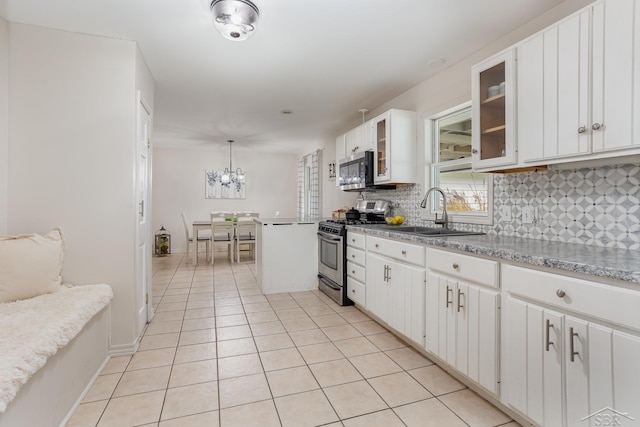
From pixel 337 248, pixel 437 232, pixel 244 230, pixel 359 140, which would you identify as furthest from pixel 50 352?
pixel 244 230

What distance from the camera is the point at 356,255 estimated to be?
3.26 meters

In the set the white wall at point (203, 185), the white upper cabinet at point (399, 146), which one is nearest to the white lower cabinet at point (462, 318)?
the white upper cabinet at point (399, 146)

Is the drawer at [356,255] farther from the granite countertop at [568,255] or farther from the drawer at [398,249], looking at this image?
the granite countertop at [568,255]

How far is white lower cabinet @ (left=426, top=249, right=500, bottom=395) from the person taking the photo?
168 centimetres

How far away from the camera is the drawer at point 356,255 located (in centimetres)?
314

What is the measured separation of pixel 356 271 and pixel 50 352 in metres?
2.42

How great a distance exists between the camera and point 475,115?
86.6 inches

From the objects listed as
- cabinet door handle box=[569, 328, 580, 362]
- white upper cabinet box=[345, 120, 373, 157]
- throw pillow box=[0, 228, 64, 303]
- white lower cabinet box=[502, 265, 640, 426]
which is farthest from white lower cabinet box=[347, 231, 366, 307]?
throw pillow box=[0, 228, 64, 303]

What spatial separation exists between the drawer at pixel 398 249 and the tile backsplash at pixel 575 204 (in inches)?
25.6

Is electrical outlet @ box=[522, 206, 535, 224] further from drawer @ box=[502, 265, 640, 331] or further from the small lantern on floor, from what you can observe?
the small lantern on floor

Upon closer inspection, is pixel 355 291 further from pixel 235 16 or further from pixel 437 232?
pixel 235 16

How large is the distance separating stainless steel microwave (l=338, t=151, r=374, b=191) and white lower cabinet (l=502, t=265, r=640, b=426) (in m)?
2.20

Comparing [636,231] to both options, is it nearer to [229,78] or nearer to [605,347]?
[605,347]

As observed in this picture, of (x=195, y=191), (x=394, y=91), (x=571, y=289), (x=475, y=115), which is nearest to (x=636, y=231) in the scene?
(x=571, y=289)
